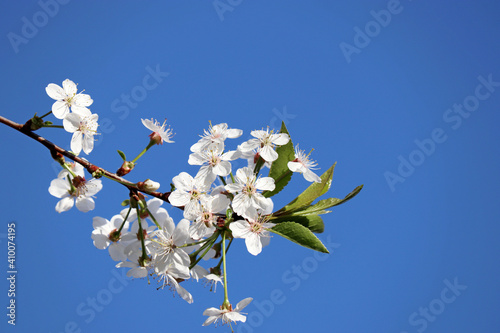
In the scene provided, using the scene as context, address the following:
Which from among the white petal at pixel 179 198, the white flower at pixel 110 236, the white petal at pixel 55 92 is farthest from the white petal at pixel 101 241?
the white petal at pixel 55 92

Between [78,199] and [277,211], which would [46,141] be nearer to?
[78,199]

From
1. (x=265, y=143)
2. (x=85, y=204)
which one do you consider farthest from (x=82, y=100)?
(x=265, y=143)

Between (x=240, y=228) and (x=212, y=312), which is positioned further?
(x=212, y=312)

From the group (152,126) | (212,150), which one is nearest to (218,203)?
(212,150)

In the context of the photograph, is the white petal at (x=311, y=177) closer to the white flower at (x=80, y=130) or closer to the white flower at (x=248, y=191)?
the white flower at (x=248, y=191)

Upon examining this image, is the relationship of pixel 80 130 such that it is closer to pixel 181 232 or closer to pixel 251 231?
pixel 181 232

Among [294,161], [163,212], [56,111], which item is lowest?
[294,161]
